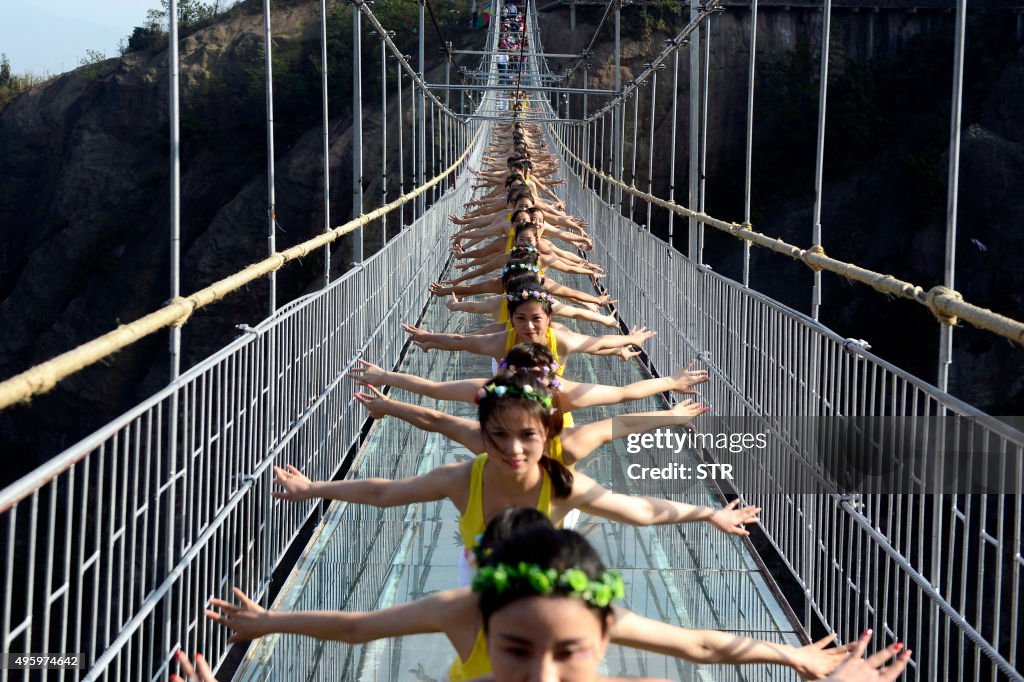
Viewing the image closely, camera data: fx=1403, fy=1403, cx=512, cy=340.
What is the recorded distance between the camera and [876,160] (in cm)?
5047

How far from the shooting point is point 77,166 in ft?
201

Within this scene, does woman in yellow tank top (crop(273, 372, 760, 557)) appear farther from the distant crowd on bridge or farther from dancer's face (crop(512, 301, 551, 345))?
dancer's face (crop(512, 301, 551, 345))

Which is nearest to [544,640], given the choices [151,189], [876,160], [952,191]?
[952,191]

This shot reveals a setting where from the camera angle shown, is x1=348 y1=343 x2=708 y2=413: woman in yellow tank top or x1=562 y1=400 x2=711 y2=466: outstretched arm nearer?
x1=562 y1=400 x2=711 y2=466: outstretched arm

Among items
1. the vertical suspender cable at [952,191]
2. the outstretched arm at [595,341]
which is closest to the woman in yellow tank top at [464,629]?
the vertical suspender cable at [952,191]

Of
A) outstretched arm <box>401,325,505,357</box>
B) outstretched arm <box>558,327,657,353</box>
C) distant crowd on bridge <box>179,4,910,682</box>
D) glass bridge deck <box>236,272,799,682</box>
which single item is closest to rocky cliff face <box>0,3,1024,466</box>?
outstretched arm <box>558,327,657,353</box>

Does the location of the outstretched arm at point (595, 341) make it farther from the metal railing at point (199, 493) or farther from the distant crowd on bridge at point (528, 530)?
the metal railing at point (199, 493)

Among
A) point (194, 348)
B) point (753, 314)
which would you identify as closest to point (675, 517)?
point (753, 314)

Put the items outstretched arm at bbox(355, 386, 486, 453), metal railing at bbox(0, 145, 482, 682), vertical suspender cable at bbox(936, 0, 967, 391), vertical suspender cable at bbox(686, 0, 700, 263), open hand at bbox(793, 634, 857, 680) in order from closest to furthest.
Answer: metal railing at bbox(0, 145, 482, 682), open hand at bbox(793, 634, 857, 680), vertical suspender cable at bbox(936, 0, 967, 391), outstretched arm at bbox(355, 386, 486, 453), vertical suspender cable at bbox(686, 0, 700, 263)

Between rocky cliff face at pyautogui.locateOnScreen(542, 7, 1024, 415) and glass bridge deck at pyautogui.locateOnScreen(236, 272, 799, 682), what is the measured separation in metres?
30.9

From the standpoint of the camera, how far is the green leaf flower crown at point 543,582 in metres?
2.44

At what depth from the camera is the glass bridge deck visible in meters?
5.15

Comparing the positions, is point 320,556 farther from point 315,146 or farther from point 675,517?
point 315,146

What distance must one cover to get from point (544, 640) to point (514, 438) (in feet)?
6.22
